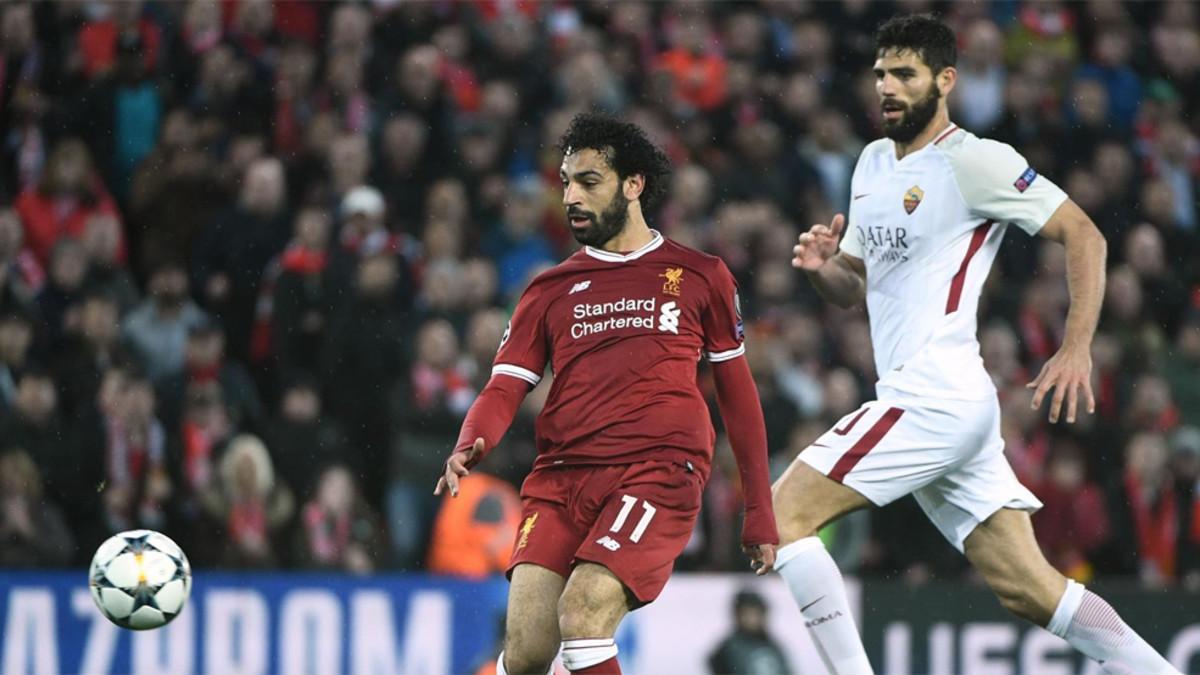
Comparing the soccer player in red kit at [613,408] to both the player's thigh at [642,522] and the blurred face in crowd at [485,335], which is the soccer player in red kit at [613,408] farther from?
the blurred face in crowd at [485,335]

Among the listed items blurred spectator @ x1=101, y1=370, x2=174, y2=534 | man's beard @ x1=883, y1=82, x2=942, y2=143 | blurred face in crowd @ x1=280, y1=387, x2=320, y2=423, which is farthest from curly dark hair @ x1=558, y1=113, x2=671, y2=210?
blurred spectator @ x1=101, y1=370, x2=174, y2=534

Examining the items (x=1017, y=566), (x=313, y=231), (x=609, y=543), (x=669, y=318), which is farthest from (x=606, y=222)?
(x=313, y=231)

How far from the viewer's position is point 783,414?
37.8ft

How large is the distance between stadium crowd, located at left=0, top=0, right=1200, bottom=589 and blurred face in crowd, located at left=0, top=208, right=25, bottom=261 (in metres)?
0.02

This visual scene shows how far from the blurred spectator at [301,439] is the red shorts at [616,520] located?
481 centimetres

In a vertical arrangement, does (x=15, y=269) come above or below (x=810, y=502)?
above

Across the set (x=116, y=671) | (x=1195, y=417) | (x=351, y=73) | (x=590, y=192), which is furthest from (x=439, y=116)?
(x=590, y=192)

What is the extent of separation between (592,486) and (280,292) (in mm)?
5652

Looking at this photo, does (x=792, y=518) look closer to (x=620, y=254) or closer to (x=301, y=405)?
(x=620, y=254)

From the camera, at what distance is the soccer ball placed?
7.34 m

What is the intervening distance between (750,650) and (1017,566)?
4060 mm

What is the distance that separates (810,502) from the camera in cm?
661

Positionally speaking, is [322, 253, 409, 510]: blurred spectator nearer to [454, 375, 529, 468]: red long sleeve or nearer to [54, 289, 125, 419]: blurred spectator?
[54, 289, 125, 419]: blurred spectator

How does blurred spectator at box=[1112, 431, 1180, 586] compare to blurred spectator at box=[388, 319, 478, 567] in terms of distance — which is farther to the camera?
blurred spectator at box=[1112, 431, 1180, 586]
